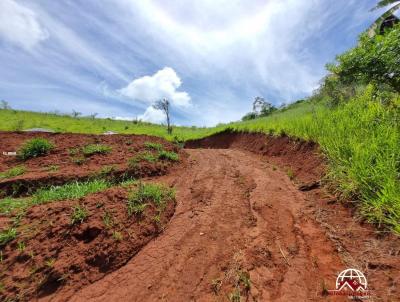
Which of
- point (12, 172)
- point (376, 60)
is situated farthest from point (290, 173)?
point (12, 172)

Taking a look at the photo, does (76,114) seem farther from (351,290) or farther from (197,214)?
(351,290)

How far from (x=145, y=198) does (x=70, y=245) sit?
1.25m

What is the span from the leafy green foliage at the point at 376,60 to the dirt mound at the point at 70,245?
258 inches

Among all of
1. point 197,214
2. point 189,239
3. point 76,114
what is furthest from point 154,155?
point 76,114

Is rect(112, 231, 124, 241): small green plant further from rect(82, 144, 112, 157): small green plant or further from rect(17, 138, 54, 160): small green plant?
rect(17, 138, 54, 160): small green plant

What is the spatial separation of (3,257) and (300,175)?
512 cm

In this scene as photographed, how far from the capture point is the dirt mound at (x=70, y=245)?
2.62m

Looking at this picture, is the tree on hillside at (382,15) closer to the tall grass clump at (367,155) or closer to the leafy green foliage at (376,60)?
the leafy green foliage at (376,60)

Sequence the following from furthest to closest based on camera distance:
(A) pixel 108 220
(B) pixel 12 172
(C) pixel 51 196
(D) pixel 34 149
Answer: (D) pixel 34 149, (B) pixel 12 172, (C) pixel 51 196, (A) pixel 108 220

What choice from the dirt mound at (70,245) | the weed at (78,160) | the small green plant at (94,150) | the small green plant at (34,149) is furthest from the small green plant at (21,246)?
the small green plant at (34,149)

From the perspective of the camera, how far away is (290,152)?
6.55 metres

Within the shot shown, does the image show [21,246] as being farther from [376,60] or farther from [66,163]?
[376,60]

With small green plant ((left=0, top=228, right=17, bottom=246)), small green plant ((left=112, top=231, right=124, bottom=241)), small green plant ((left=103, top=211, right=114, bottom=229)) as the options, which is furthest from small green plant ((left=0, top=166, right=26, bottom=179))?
small green plant ((left=112, top=231, right=124, bottom=241))

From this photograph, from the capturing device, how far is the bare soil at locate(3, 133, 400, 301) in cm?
222
